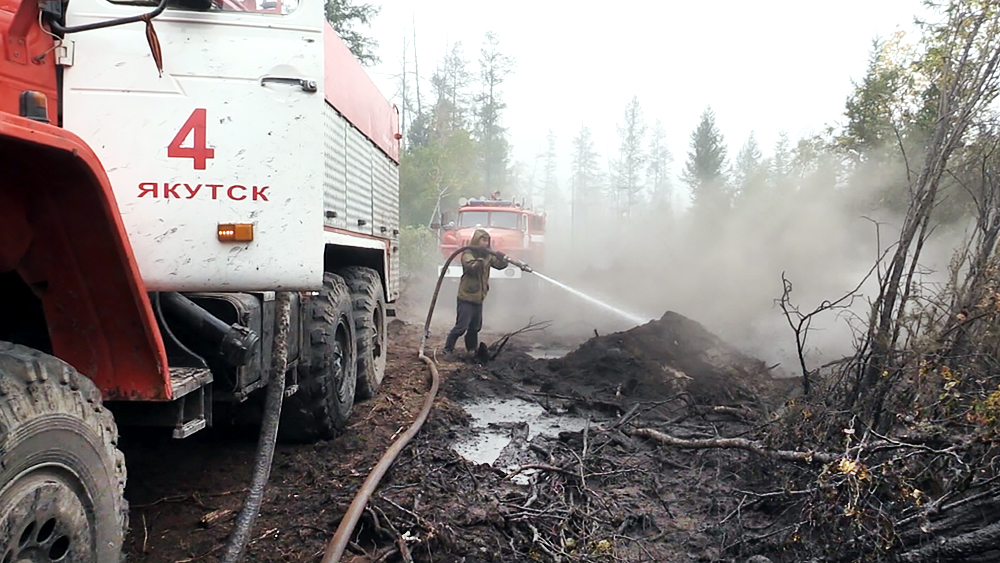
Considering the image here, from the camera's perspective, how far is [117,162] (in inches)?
135

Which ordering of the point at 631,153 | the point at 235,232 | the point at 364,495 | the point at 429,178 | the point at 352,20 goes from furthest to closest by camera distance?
the point at 631,153
the point at 429,178
the point at 352,20
the point at 364,495
the point at 235,232

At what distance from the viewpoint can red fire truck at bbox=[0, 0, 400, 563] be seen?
7.62ft

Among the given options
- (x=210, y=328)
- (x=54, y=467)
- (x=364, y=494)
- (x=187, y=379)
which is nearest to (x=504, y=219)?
(x=364, y=494)

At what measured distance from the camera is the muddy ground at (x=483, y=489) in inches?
147

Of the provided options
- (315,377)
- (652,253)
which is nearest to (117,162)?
(315,377)

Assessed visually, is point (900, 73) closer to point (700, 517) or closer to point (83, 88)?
point (700, 517)

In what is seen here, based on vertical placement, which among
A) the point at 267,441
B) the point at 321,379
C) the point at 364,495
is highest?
the point at 321,379

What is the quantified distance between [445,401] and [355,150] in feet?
9.24

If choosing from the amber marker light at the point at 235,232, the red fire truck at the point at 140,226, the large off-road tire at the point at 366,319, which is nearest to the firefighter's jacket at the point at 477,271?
the large off-road tire at the point at 366,319

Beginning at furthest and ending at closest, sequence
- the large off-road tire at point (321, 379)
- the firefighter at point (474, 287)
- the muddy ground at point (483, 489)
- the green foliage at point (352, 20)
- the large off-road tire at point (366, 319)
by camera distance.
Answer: the green foliage at point (352, 20) < the firefighter at point (474, 287) < the large off-road tire at point (366, 319) < the large off-road tire at point (321, 379) < the muddy ground at point (483, 489)

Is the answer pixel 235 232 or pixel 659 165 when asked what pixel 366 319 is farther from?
pixel 659 165

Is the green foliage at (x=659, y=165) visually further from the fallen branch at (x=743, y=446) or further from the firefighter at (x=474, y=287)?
the fallen branch at (x=743, y=446)

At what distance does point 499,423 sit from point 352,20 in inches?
726

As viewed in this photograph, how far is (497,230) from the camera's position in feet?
57.6
